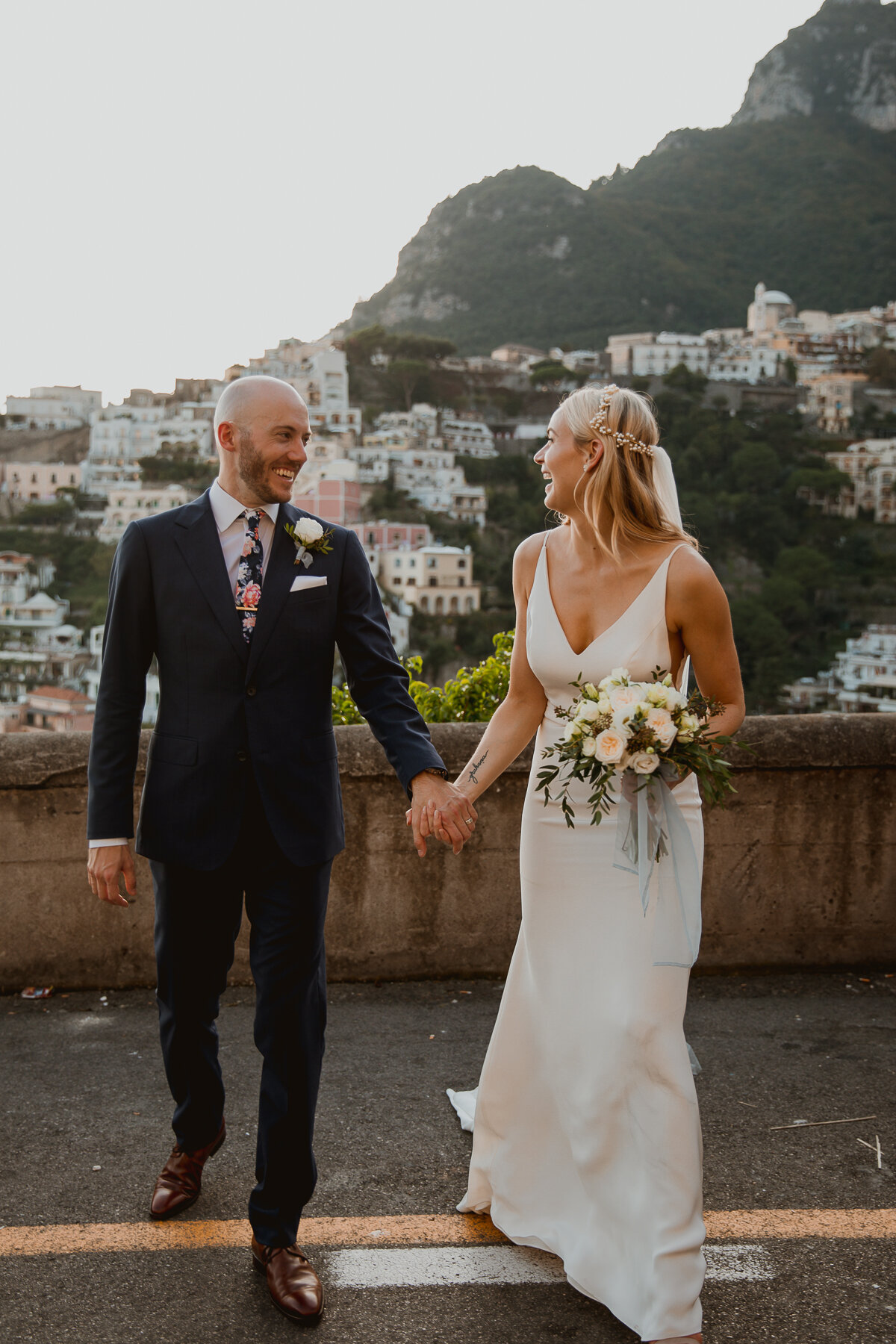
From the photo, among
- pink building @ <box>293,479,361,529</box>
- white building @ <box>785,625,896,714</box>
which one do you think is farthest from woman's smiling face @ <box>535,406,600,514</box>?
pink building @ <box>293,479,361,529</box>

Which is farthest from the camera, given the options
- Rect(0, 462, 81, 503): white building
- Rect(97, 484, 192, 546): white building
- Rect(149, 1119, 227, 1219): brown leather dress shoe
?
Rect(0, 462, 81, 503): white building

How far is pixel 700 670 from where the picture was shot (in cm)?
268

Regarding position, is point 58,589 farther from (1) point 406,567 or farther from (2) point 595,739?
(2) point 595,739

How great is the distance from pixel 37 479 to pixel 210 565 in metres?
123

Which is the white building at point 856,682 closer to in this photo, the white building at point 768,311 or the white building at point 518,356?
the white building at point 518,356

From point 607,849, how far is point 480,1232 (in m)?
0.97

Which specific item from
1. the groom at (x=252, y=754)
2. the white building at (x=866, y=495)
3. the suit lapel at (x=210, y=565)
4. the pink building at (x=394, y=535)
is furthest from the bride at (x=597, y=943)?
the white building at (x=866, y=495)

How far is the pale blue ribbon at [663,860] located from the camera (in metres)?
2.49

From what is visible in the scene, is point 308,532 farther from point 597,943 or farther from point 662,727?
point 597,943

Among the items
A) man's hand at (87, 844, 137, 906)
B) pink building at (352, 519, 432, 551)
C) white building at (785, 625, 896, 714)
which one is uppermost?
pink building at (352, 519, 432, 551)

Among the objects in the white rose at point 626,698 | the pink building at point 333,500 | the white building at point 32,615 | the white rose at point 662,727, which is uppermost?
the pink building at point 333,500

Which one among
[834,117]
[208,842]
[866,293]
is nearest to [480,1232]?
[208,842]

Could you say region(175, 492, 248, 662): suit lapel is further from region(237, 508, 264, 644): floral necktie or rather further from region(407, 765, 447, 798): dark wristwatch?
region(407, 765, 447, 798): dark wristwatch

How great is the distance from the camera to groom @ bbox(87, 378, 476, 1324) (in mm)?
2504
